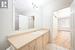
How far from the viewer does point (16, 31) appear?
215cm

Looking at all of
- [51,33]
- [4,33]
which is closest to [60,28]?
[51,33]

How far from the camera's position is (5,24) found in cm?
204

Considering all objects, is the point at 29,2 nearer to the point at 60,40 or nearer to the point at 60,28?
the point at 60,28

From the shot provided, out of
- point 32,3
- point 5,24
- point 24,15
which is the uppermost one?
point 32,3

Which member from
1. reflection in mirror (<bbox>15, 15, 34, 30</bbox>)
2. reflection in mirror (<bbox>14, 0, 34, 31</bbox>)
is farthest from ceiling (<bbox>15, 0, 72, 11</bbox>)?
reflection in mirror (<bbox>15, 15, 34, 30</bbox>)

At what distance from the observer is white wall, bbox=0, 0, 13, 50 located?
2.00 meters

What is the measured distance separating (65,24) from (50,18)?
19.6 inches

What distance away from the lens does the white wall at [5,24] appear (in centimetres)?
200

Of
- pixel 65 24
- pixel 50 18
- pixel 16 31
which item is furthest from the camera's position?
pixel 50 18

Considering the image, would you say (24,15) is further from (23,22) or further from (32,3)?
(32,3)

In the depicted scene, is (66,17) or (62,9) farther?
(62,9)

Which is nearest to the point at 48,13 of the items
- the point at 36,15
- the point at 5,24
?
the point at 36,15

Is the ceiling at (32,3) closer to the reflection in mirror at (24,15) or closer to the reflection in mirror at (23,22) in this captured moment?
the reflection in mirror at (24,15)

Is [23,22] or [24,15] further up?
[24,15]
